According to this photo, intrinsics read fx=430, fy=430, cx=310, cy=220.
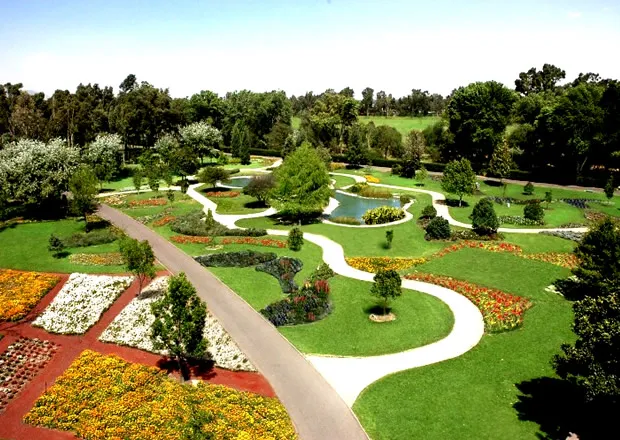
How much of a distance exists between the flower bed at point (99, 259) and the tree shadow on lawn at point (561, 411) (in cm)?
2965

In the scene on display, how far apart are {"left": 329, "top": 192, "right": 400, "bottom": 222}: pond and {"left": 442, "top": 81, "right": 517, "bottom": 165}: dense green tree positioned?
66.1 ft

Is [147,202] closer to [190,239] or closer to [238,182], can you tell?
[190,239]

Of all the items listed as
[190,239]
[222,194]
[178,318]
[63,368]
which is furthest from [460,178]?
[63,368]

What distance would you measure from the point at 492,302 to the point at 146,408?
69.4 ft

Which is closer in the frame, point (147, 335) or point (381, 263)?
point (147, 335)

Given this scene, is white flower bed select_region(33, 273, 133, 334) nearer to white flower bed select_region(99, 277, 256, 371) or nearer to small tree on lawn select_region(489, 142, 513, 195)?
white flower bed select_region(99, 277, 256, 371)

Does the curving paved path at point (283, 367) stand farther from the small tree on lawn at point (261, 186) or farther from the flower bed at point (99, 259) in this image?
the small tree on lawn at point (261, 186)

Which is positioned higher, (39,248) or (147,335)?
(39,248)

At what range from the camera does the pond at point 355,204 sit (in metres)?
51.5

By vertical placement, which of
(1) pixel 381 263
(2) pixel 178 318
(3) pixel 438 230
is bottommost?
(1) pixel 381 263

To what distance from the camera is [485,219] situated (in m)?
39.6

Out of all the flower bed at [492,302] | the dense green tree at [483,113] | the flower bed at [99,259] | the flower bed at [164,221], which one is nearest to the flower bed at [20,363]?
the flower bed at [99,259]

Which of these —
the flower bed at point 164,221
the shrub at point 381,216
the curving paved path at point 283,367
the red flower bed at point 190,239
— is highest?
the shrub at point 381,216

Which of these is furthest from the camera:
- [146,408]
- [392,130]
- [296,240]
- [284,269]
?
[392,130]
